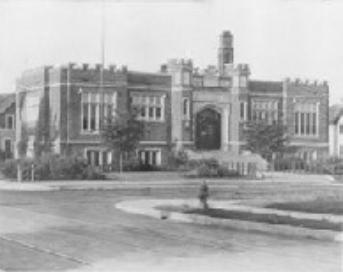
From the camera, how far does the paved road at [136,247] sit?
1176cm

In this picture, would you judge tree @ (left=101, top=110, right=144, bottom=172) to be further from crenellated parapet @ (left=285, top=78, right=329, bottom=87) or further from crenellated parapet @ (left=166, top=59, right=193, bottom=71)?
crenellated parapet @ (left=285, top=78, right=329, bottom=87)

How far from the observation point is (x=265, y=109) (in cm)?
5356

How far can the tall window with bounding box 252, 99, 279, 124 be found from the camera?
53.2 meters

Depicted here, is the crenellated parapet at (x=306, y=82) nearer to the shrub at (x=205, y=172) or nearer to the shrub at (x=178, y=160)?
the shrub at (x=178, y=160)

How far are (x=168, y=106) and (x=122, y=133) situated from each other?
6965 mm

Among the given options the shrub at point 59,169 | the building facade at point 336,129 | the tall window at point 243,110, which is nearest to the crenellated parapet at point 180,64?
the tall window at point 243,110

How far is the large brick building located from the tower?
8 centimetres

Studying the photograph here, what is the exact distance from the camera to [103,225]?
1770 cm

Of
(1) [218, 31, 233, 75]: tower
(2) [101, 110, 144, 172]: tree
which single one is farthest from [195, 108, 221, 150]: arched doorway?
(2) [101, 110, 144, 172]: tree

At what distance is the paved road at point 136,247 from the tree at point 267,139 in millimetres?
29921

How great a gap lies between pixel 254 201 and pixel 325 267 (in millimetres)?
12965

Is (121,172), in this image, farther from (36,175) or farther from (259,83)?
(259,83)

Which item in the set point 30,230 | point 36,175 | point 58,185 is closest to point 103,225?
point 30,230

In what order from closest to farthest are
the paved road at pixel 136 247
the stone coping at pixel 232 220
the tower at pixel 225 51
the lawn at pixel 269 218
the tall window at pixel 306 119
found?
the paved road at pixel 136 247, the stone coping at pixel 232 220, the lawn at pixel 269 218, the tall window at pixel 306 119, the tower at pixel 225 51
